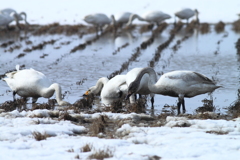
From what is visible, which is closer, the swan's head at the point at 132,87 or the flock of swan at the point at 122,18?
the swan's head at the point at 132,87

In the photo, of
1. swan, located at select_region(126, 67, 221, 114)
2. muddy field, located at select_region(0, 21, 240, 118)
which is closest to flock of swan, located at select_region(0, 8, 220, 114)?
swan, located at select_region(126, 67, 221, 114)

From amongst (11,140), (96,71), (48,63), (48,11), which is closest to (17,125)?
(11,140)

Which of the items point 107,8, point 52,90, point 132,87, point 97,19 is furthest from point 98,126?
point 107,8

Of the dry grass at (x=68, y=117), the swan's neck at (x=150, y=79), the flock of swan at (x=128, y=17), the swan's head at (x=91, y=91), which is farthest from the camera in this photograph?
the flock of swan at (x=128, y=17)

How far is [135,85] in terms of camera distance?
791 cm

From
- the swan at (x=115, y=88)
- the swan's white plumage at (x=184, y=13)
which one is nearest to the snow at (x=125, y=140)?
the swan at (x=115, y=88)

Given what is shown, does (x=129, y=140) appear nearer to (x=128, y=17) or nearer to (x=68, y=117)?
(x=68, y=117)

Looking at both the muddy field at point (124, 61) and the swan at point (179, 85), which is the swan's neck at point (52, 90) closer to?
the muddy field at point (124, 61)

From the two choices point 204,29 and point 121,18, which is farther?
point 121,18

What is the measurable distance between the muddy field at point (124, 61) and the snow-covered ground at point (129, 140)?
160 cm

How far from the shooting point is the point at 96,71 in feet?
43.7

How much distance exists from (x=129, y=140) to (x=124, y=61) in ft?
33.1

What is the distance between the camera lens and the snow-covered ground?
4746mm

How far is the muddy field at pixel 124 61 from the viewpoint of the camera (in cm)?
874
